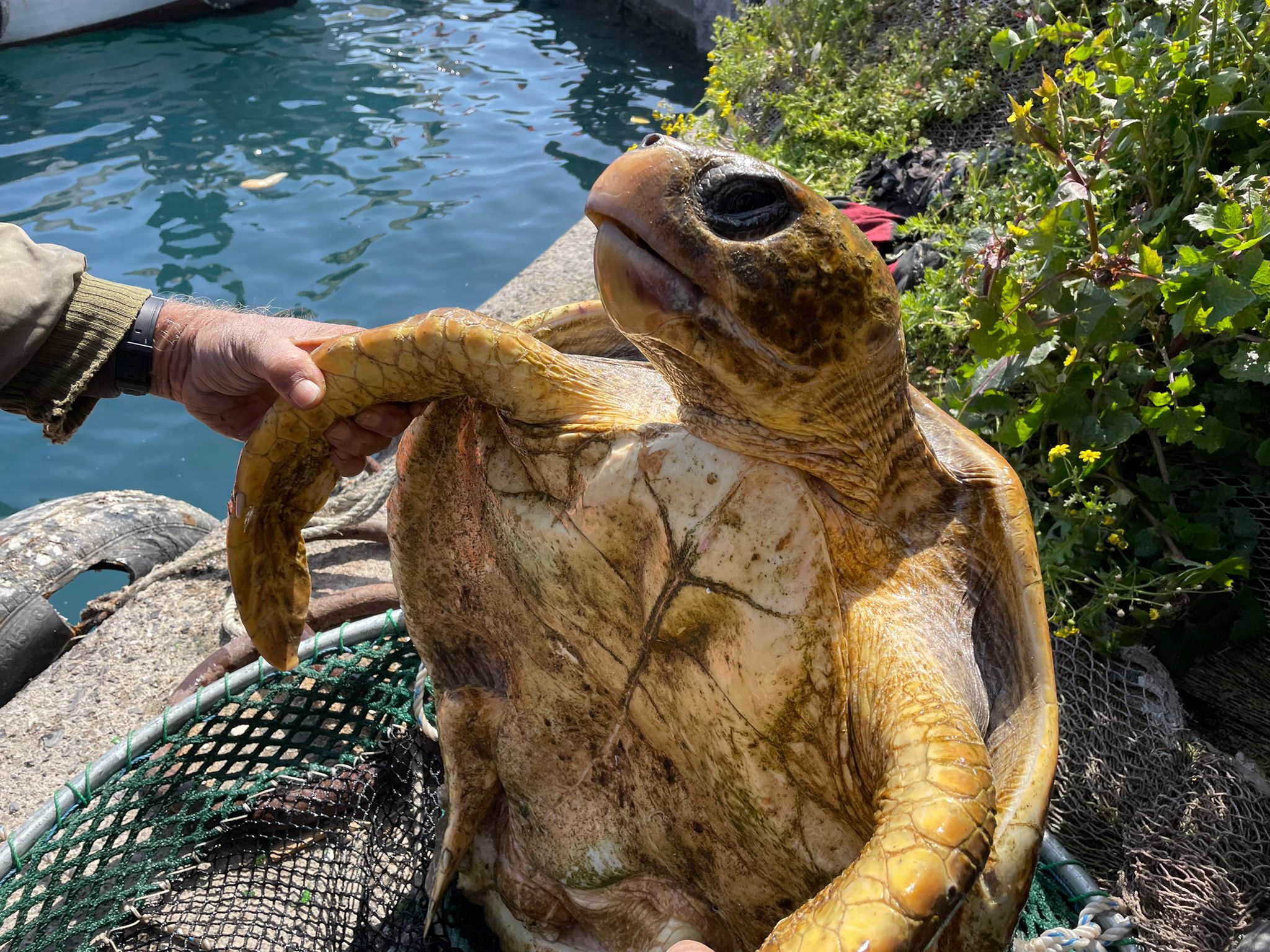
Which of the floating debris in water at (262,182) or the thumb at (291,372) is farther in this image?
the floating debris in water at (262,182)

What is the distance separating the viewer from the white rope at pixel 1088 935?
146 cm

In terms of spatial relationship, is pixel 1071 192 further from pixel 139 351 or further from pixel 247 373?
pixel 139 351

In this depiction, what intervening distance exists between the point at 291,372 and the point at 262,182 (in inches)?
292

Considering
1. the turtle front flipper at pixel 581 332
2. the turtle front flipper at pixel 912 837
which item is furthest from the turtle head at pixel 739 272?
the turtle front flipper at pixel 581 332

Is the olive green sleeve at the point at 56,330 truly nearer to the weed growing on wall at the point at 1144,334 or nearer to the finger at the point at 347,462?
the finger at the point at 347,462

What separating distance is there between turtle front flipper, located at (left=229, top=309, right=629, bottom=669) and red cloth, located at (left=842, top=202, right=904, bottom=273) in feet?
7.33

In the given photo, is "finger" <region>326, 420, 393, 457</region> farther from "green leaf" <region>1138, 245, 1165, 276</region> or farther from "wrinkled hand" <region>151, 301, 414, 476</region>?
"green leaf" <region>1138, 245, 1165, 276</region>

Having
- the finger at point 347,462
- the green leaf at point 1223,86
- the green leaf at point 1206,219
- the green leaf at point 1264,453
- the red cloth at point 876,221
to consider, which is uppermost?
the green leaf at point 1223,86

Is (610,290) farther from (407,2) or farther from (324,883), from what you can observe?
(407,2)

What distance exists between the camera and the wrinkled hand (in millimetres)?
1576

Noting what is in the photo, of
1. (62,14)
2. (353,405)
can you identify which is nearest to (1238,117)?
(353,405)

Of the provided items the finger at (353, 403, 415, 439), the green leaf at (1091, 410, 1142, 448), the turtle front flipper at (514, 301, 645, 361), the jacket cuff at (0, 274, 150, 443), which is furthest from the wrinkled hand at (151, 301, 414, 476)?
the green leaf at (1091, 410, 1142, 448)

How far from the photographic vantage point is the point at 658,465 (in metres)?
1.23

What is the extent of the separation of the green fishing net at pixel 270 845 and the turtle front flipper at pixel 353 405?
46cm
